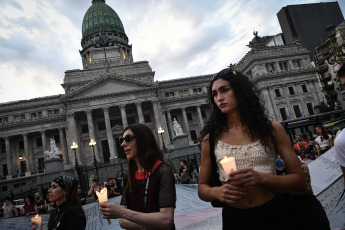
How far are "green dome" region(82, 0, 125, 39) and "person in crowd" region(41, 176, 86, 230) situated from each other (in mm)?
63268

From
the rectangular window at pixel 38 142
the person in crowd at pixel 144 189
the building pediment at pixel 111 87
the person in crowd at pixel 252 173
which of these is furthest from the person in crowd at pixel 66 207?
the rectangular window at pixel 38 142

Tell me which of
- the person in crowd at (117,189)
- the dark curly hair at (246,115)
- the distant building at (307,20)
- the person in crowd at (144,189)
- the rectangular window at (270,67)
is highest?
the distant building at (307,20)

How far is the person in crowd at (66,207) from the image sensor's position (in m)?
3.48

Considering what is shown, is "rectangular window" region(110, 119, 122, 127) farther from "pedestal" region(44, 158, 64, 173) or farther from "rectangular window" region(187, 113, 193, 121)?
"pedestal" region(44, 158, 64, 173)

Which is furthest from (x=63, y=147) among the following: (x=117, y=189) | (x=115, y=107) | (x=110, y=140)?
(x=117, y=189)

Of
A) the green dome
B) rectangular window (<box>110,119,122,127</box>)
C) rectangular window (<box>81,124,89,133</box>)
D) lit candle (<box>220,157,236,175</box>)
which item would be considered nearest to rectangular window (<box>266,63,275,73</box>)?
rectangular window (<box>110,119,122,127</box>)

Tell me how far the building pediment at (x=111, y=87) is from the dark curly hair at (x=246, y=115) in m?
36.2

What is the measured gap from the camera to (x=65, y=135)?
140ft

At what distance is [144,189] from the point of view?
2.71 m

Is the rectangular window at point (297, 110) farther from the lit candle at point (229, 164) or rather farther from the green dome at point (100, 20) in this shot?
the lit candle at point (229, 164)

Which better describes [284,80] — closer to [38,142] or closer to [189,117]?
[189,117]

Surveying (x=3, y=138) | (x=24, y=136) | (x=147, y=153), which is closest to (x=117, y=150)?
(x=24, y=136)

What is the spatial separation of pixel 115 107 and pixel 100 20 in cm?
3397

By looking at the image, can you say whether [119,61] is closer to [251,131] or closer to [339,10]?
[251,131]
